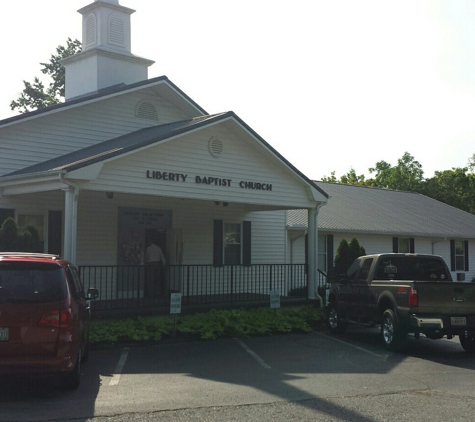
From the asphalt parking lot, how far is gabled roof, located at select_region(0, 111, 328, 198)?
4110 mm

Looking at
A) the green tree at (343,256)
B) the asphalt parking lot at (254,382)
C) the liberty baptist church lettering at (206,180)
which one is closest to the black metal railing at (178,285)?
the liberty baptist church lettering at (206,180)

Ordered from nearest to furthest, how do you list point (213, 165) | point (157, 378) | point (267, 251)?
1. point (157, 378)
2. point (213, 165)
3. point (267, 251)

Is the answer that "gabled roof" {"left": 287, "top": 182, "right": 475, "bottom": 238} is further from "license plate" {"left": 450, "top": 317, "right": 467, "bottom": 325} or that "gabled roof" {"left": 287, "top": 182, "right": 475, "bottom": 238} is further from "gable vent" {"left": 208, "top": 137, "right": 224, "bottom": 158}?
"license plate" {"left": 450, "top": 317, "right": 467, "bottom": 325}

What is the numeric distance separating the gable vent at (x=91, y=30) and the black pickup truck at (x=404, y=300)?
1195cm

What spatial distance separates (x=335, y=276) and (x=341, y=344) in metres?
2.24

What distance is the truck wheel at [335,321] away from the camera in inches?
611

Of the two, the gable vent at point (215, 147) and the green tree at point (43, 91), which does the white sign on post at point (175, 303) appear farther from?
the green tree at point (43, 91)

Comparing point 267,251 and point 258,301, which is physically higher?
point 267,251

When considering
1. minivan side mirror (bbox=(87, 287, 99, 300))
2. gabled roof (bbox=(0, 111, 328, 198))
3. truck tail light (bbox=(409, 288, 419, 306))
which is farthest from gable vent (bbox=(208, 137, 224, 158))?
minivan side mirror (bbox=(87, 287, 99, 300))

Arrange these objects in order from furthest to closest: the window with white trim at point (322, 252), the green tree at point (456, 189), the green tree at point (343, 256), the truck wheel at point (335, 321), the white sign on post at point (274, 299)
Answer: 1. the green tree at point (456, 189)
2. the window with white trim at point (322, 252)
3. the green tree at point (343, 256)
4. the white sign on post at point (274, 299)
5. the truck wheel at point (335, 321)

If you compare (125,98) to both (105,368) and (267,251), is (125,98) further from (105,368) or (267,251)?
(105,368)

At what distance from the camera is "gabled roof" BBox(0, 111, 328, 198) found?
46.6ft

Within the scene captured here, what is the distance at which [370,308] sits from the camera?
45.4 feet

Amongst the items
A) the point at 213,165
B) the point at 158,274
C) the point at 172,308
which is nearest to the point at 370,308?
the point at 172,308
